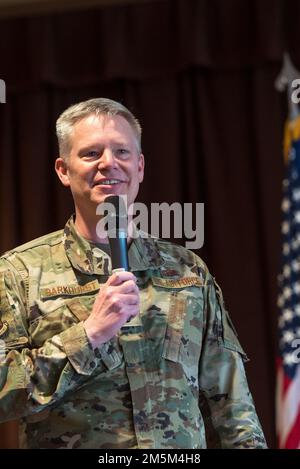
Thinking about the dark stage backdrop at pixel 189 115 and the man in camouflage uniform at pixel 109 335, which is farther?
the dark stage backdrop at pixel 189 115

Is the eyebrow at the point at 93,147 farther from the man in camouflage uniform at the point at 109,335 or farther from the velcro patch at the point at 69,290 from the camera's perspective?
the velcro patch at the point at 69,290

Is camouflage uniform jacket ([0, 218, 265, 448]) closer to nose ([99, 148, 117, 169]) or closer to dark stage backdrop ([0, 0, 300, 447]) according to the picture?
nose ([99, 148, 117, 169])

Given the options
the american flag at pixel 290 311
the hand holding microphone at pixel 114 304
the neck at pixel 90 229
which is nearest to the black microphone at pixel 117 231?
the hand holding microphone at pixel 114 304

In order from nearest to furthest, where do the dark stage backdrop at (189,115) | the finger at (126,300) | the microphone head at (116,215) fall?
the finger at (126,300)
the microphone head at (116,215)
the dark stage backdrop at (189,115)

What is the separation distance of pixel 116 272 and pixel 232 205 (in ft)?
7.56

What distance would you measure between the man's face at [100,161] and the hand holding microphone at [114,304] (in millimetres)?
191

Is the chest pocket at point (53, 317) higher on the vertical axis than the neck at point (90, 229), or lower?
lower

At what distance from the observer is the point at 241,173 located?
3986 mm

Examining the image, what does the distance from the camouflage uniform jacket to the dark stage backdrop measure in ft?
6.04

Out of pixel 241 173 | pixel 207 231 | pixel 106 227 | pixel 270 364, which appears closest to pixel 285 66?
pixel 241 173

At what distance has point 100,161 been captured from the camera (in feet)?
6.32

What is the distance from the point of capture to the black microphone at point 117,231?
5.85 feet

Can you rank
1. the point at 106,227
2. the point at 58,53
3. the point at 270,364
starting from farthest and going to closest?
the point at 58,53 → the point at 270,364 → the point at 106,227

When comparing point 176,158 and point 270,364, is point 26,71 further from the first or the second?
point 270,364
